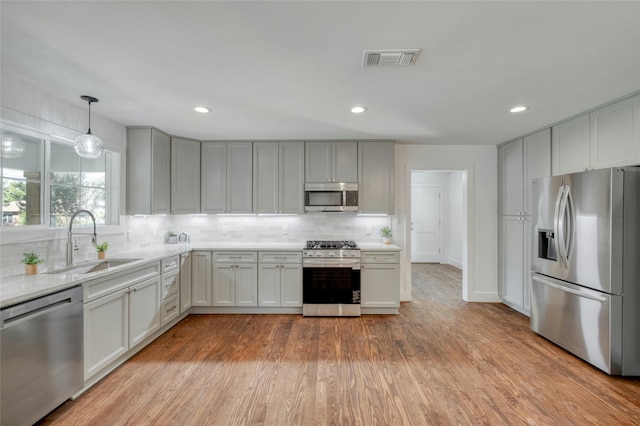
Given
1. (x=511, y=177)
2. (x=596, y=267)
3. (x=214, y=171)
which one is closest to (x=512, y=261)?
(x=511, y=177)

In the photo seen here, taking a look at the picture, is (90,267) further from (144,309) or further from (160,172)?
(160,172)

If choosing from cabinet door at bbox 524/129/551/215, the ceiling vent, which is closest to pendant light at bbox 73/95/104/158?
the ceiling vent

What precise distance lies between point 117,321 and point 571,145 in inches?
194

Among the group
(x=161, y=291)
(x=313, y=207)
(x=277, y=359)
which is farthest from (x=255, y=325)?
(x=313, y=207)

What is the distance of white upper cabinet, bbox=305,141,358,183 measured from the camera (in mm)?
4047

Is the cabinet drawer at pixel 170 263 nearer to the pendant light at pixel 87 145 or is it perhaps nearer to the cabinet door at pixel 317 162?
the pendant light at pixel 87 145

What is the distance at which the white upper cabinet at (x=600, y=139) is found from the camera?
2.47 metres

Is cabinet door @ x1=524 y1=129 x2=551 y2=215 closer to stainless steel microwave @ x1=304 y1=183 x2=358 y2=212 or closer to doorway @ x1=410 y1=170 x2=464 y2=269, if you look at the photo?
stainless steel microwave @ x1=304 y1=183 x2=358 y2=212

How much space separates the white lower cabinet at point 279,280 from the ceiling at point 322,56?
1.83m

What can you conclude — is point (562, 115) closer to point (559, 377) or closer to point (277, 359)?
point (559, 377)

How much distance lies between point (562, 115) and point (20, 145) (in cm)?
522

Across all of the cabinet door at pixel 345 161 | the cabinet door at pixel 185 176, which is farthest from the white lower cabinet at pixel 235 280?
the cabinet door at pixel 345 161

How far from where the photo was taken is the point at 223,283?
377 centimetres

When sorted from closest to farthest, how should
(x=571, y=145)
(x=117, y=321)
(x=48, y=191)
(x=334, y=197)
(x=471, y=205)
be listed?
1. (x=117, y=321)
2. (x=48, y=191)
3. (x=571, y=145)
4. (x=334, y=197)
5. (x=471, y=205)
